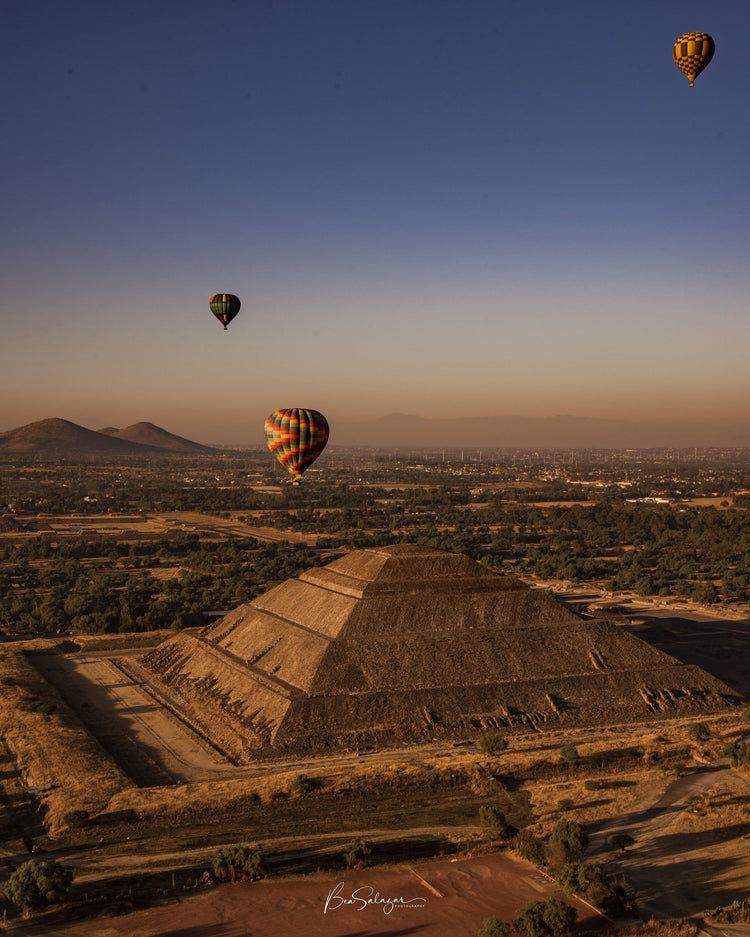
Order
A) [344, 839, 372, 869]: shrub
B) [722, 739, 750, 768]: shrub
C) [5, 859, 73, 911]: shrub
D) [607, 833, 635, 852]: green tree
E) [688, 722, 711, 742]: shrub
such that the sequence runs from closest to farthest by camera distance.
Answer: [5, 859, 73, 911]: shrub
[344, 839, 372, 869]: shrub
[607, 833, 635, 852]: green tree
[722, 739, 750, 768]: shrub
[688, 722, 711, 742]: shrub

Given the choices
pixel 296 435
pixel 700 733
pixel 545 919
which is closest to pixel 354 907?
pixel 545 919

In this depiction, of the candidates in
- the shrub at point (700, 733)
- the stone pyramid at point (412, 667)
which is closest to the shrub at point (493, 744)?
the stone pyramid at point (412, 667)

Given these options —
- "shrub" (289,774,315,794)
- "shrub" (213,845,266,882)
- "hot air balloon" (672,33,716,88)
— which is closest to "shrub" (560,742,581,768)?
"shrub" (289,774,315,794)

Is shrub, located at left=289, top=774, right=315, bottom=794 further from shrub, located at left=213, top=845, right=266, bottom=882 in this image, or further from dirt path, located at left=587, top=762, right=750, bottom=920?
dirt path, located at left=587, top=762, right=750, bottom=920

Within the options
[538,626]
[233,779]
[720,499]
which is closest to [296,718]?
[233,779]

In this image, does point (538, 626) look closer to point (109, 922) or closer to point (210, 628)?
point (210, 628)

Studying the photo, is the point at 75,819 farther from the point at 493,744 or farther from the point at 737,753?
the point at 737,753

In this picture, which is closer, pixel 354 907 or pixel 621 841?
pixel 354 907
